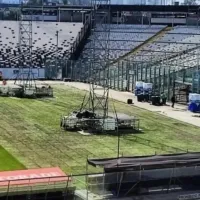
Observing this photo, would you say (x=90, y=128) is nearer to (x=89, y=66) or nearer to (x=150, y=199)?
(x=150, y=199)

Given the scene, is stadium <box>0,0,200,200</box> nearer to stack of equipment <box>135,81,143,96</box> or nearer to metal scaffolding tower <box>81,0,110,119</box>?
stack of equipment <box>135,81,143,96</box>

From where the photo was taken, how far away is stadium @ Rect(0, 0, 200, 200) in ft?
63.1

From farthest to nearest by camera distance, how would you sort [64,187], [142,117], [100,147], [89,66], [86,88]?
1. [89,66]
2. [86,88]
3. [142,117]
4. [100,147]
5. [64,187]

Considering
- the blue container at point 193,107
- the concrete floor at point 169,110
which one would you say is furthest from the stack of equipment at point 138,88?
the blue container at point 193,107

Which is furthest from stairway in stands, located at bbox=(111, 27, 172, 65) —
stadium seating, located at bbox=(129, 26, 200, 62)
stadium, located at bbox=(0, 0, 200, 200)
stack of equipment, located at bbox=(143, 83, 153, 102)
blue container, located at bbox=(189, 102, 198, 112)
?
blue container, located at bbox=(189, 102, 198, 112)

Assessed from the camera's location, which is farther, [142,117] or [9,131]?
[142,117]

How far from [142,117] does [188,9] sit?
56.5m

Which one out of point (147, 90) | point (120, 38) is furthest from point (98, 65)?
point (120, 38)

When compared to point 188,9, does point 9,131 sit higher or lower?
lower

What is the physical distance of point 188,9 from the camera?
94.5 metres

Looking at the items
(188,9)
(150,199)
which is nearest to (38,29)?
(188,9)

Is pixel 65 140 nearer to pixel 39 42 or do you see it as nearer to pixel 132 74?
pixel 132 74

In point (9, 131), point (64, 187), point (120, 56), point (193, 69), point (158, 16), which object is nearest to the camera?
point (64, 187)

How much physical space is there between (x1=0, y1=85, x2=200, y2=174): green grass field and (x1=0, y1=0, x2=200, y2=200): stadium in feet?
0.18
